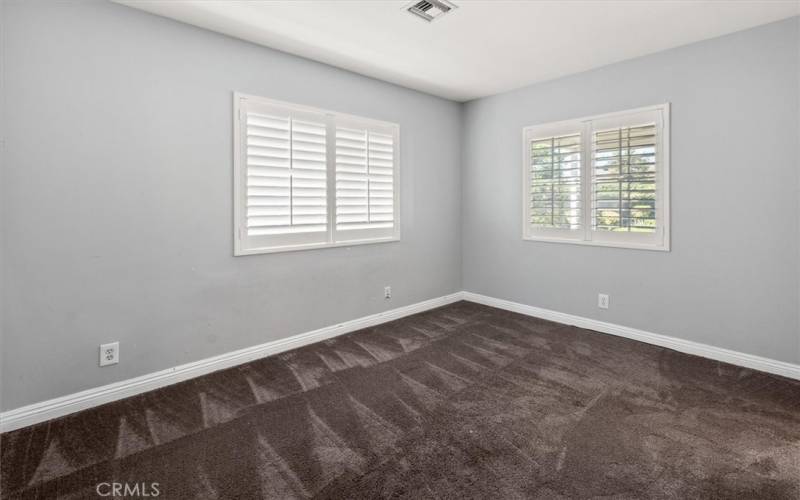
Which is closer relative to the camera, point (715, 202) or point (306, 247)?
point (715, 202)

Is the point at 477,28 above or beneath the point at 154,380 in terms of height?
above

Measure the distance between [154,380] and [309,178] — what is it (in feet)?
6.34

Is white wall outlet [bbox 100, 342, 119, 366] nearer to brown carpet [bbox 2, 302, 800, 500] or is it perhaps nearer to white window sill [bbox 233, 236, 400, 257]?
brown carpet [bbox 2, 302, 800, 500]

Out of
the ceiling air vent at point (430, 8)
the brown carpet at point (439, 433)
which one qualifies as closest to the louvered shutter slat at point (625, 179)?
the brown carpet at point (439, 433)

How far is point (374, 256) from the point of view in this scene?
4004 millimetres

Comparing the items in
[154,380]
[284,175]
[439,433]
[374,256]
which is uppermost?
[284,175]

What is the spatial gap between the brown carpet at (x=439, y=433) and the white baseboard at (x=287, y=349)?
8 centimetres

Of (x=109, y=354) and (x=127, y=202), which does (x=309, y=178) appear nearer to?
(x=127, y=202)

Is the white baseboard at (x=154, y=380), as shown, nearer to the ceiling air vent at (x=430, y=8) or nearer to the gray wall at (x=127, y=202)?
the gray wall at (x=127, y=202)

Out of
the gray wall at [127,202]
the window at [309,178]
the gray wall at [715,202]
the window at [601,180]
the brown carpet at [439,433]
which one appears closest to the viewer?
the brown carpet at [439,433]

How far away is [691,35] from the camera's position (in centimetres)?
295

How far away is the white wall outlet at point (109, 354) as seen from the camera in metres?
2.44

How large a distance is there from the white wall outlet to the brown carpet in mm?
272

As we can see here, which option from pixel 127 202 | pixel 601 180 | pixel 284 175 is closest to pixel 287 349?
pixel 284 175
